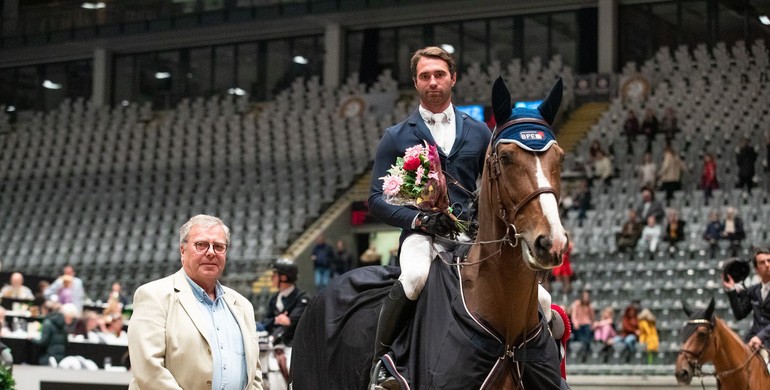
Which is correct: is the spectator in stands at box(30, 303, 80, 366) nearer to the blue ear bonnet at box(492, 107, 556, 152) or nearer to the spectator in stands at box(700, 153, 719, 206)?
the blue ear bonnet at box(492, 107, 556, 152)

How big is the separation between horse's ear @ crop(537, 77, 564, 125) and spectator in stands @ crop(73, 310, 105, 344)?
1213 cm

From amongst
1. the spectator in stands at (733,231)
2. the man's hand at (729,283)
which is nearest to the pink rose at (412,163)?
the man's hand at (729,283)

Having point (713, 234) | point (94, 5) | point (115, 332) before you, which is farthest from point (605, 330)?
point (94, 5)

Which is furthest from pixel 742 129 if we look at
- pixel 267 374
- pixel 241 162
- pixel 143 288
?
pixel 143 288

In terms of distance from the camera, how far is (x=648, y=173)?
80.0 feet

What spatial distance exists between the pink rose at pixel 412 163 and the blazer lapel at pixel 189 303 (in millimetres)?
1285

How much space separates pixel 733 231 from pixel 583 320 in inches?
155

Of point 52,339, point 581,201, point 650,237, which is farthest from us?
point 581,201

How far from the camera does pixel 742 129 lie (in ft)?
85.7

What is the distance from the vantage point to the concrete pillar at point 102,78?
3984cm

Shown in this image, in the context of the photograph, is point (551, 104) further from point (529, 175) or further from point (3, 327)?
point (3, 327)

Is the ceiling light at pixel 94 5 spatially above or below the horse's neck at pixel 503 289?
above

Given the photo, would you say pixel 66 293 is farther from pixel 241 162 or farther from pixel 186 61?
pixel 186 61

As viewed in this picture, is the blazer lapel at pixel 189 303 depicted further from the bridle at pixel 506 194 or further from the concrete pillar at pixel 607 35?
the concrete pillar at pixel 607 35
